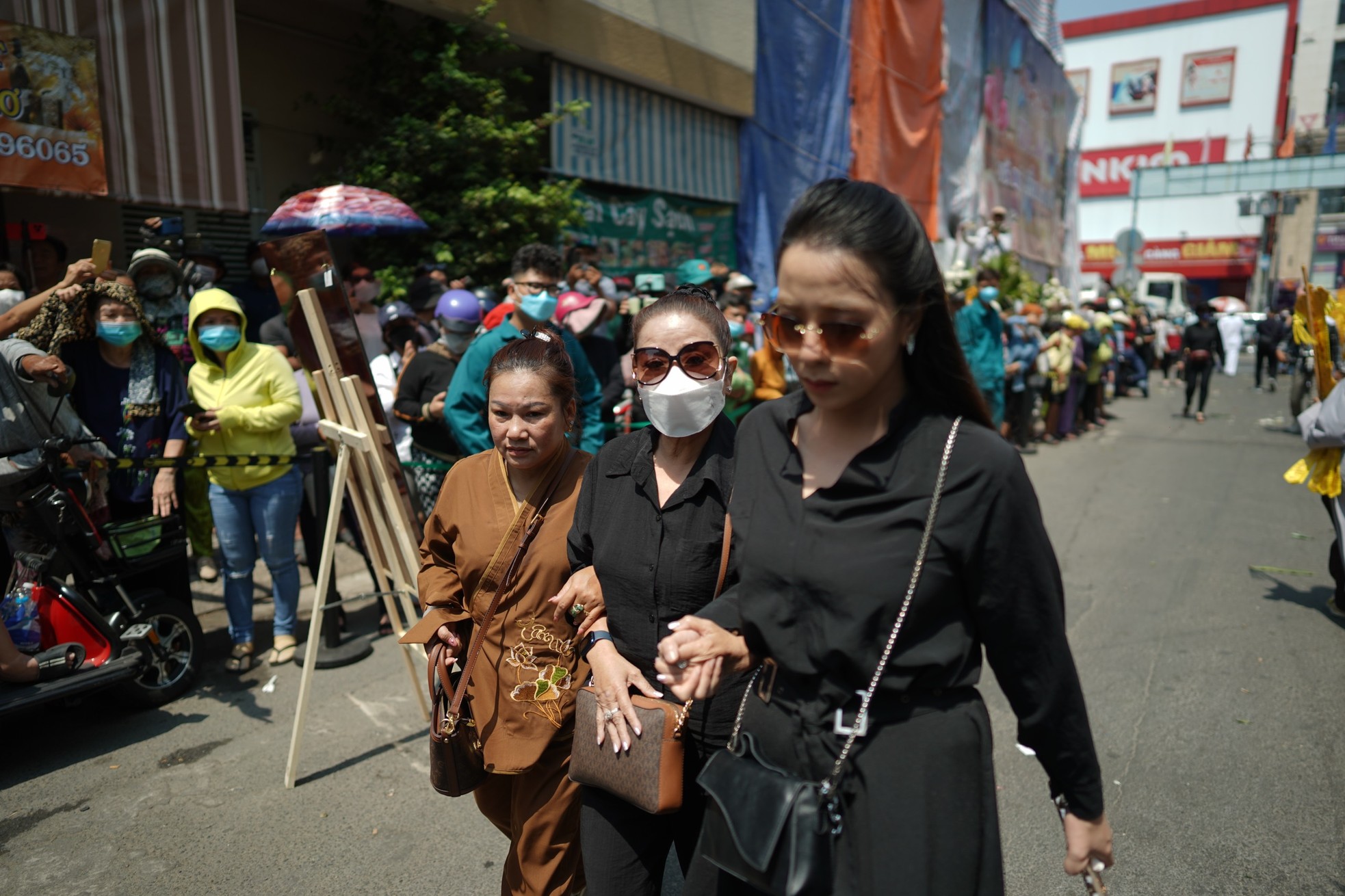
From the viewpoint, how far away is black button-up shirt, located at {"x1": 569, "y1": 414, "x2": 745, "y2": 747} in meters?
2.11

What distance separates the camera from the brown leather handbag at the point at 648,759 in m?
1.98

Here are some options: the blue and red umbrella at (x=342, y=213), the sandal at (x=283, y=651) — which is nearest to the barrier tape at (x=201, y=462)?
the sandal at (x=283, y=651)

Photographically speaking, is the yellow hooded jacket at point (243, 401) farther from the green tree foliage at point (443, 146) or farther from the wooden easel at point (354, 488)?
the green tree foliage at point (443, 146)

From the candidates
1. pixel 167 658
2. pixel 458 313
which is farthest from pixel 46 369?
pixel 458 313

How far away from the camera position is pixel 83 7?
597 cm

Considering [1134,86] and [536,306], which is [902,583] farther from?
[1134,86]

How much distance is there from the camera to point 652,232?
11891 millimetres

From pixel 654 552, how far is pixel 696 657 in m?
0.48

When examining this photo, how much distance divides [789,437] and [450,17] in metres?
8.36

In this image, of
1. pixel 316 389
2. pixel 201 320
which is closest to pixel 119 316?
pixel 201 320

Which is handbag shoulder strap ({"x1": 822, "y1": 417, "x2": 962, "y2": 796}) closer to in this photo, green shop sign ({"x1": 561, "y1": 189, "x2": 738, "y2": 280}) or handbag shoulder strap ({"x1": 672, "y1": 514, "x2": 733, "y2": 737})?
handbag shoulder strap ({"x1": 672, "y1": 514, "x2": 733, "y2": 737})

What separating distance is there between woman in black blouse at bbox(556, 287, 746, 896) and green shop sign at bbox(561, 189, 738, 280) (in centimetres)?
751

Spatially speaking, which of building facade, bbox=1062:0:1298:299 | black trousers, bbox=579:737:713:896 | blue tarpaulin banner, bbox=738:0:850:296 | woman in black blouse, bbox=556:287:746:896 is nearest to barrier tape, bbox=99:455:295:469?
woman in black blouse, bbox=556:287:746:896

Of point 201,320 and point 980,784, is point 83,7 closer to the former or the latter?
point 201,320
